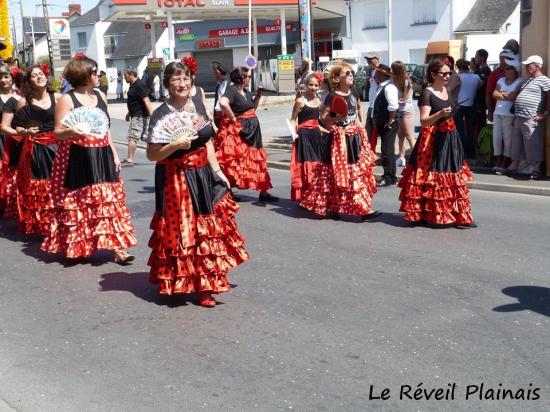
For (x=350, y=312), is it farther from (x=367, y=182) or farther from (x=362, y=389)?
(x=367, y=182)

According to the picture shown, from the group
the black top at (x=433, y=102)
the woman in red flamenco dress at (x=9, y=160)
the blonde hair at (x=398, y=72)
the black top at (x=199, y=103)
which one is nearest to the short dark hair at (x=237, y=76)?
the blonde hair at (x=398, y=72)

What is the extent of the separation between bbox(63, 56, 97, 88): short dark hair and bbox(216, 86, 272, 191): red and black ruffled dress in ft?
12.0

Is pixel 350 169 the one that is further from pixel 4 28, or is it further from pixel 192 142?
pixel 4 28

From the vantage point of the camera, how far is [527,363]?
15.3 feet

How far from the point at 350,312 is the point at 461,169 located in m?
3.37

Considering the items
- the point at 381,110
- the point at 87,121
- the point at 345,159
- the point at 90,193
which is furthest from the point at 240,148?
the point at 87,121

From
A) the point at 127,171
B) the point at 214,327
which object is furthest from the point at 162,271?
the point at 127,171

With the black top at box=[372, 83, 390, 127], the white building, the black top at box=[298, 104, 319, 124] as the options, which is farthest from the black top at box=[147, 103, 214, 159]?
the white building

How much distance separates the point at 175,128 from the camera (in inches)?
219

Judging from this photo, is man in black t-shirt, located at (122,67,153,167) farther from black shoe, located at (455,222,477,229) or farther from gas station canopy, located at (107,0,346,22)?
gas station canopy, located at (107,0,346,22)

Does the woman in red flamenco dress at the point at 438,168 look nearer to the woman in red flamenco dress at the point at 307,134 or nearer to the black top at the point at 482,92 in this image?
the woman in red flamenco dress at the point at 307,134

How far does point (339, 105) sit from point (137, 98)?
7.78 metres

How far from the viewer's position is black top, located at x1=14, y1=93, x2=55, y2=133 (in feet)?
26.6

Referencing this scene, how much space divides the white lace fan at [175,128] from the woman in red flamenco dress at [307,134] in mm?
4088
